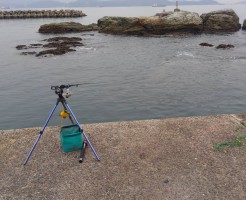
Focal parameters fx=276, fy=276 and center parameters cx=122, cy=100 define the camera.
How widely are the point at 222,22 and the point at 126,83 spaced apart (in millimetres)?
36143

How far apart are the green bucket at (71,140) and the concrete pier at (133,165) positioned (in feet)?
0.64

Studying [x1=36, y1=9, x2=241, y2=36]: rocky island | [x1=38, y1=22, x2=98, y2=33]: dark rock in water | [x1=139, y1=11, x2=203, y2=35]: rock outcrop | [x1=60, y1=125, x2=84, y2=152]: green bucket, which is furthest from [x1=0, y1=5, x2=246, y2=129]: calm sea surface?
[x1=38, y1=22, x2=98, y2=33]: dark rock in water

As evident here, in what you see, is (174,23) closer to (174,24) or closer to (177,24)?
(174,24)

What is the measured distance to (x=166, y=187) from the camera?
6168mm

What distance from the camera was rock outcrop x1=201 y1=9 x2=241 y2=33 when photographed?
48.7m

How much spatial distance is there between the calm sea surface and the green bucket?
22.2ft

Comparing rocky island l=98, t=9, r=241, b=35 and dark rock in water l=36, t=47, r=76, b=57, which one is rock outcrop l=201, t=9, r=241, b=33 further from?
dark rock in water l=36, t=47, r=76, b=57

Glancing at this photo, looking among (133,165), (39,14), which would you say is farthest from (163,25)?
(39,14)

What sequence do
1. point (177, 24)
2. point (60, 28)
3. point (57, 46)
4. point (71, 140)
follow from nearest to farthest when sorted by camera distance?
point (71, 140), point (57, 46), point (177, 24), point (60, 28)

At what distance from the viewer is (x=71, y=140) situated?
24.2ft

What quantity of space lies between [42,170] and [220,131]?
530 centimetres

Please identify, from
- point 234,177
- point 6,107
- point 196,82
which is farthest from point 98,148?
point 196,82

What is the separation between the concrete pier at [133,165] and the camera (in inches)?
239

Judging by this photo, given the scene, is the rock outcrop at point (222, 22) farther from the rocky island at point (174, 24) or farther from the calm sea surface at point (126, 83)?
the calm sea surface at point (126, 83)
